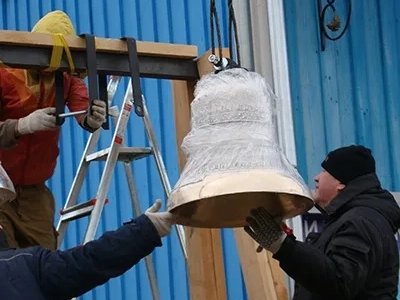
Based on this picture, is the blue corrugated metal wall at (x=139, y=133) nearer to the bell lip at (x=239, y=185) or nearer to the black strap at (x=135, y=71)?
the black strap at (x=135, y=71)

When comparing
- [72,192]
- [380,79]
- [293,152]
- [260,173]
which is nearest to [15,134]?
[72,192]

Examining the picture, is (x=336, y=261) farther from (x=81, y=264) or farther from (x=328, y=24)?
(x=328, y=24)

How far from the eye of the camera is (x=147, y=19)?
6918 millimetres

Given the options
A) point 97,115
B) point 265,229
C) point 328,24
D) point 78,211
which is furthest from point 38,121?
point 328,24

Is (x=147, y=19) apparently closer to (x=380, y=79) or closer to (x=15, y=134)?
(x=380, y=79)

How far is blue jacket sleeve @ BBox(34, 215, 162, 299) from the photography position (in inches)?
139

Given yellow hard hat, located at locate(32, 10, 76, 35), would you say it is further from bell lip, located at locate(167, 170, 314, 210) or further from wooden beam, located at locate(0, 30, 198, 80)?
bell lip, located at locate(167, 170, 314, 210)

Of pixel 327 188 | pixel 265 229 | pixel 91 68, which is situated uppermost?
pixel 91 68

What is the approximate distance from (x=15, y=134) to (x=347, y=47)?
2.97m

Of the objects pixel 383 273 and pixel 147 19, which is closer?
pixel 383 273

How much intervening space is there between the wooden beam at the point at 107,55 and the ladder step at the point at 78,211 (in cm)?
95

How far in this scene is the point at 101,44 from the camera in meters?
4.42

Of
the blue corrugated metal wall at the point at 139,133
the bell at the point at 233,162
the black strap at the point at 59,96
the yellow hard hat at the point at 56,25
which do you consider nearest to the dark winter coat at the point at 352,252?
the bell at the point at 233,162

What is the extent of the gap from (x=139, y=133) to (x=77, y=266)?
3.35 metres
